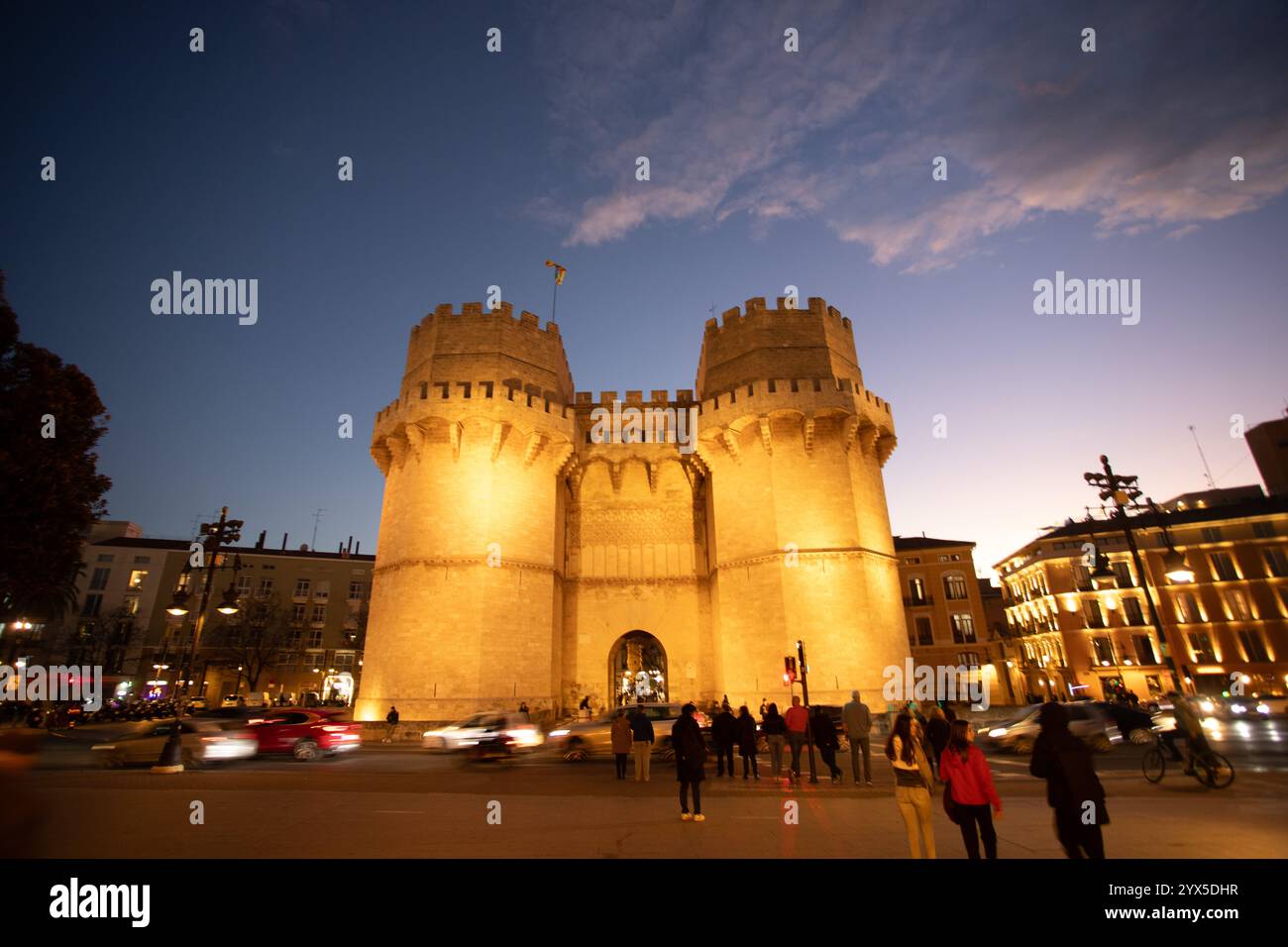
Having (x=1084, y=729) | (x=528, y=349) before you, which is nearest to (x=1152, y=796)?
(x=1084, y=729)

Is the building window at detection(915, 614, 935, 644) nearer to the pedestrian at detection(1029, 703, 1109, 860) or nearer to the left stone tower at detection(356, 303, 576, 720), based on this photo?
the left stone tower at detection(356, 303, 576, 720)

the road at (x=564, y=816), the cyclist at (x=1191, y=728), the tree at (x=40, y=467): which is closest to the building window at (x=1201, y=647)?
the road at (x=564, y=816)

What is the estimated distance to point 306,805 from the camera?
8.46m

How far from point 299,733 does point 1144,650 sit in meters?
48.3

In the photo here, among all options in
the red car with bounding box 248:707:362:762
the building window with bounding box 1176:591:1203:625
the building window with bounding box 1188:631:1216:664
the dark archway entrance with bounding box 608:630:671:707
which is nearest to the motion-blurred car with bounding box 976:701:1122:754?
the dark archway entrance with bounding box 608:630:671:707

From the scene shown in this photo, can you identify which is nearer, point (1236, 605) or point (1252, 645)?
point (1252, 645)

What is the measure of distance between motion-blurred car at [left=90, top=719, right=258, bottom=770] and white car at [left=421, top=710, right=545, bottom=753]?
5.13 m

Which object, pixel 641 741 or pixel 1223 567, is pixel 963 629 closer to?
pixel 1223 567

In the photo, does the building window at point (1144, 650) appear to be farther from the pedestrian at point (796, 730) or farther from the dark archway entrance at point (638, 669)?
the pedestrian at point (796, 730)

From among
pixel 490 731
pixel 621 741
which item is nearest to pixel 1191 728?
pixel 621 741

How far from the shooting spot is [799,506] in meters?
23.3
